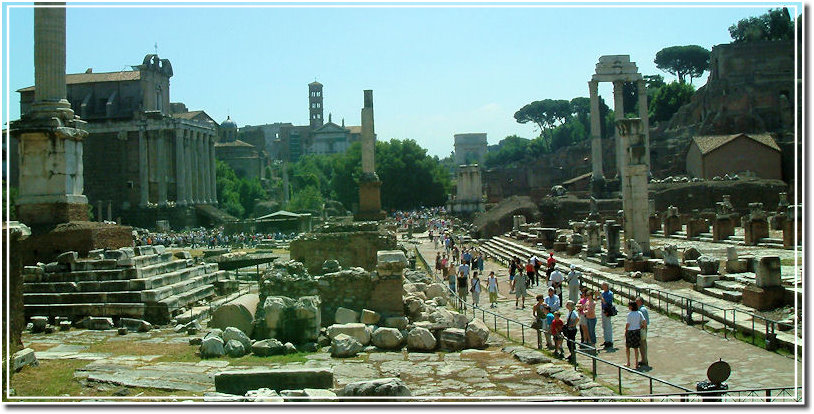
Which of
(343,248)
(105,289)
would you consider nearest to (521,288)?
(343,248)

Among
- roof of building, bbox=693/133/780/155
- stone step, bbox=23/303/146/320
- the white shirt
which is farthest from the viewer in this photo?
roof of building, bbox=693/133/780/155

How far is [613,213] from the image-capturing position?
44.4m

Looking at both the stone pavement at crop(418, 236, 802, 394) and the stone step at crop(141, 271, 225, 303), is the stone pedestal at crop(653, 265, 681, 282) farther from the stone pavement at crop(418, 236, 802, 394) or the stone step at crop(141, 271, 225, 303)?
the stone step at crop(141, 271, 225, 303)

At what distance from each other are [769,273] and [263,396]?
9505 mm

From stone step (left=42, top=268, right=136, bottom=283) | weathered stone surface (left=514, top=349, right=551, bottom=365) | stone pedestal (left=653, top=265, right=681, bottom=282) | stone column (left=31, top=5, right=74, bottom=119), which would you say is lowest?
weathered stone surface (left=514, top=349, right=551, bottom=365)

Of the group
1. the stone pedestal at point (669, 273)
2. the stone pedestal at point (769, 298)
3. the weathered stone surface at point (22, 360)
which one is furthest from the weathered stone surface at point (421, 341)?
the stone pedestal at point (669, 273)

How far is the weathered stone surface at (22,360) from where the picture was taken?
9.60 m

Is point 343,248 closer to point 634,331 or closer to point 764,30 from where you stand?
point 634,331

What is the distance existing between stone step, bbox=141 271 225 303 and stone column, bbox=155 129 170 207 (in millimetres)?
51876

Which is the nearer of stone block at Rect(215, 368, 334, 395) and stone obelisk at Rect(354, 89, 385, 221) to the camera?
stone block at Rect(215, 368, 334, 395)

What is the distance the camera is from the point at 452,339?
486 inches

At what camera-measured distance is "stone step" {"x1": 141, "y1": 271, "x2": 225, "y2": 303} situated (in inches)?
602

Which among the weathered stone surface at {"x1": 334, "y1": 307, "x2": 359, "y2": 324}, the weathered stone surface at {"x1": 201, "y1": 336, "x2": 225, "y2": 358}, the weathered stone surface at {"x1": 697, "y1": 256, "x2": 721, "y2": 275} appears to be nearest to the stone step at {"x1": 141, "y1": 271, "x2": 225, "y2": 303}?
the weathered stone surface at {"x1": 334, "y1": 307, "x2": 359, "y2": 324}

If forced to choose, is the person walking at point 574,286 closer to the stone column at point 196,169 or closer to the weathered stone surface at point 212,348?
the weathered stone surface at point 212,348
